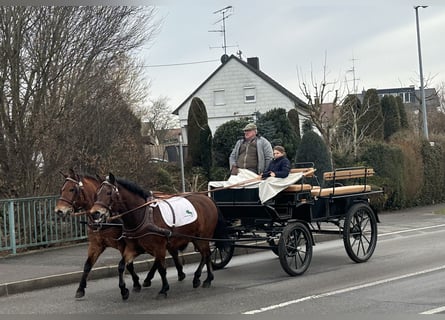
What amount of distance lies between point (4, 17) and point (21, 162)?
9.93 feet

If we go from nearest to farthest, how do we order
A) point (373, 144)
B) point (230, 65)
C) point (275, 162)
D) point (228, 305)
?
1. point (228, 305)
2. point (275, 162)
3. point (373, 144)
4. point (230, 65)

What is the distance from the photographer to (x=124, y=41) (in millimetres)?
14906

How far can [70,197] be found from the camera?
8.79m

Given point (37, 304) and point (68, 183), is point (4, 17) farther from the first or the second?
point (37, 304)

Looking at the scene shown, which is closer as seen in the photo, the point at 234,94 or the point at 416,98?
the point at 416,98

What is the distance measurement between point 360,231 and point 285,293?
3302mm

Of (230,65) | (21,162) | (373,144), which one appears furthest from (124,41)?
(230,65)

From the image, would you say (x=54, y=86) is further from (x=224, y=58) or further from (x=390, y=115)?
(x=224, y=58)

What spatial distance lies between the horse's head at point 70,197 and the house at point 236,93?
125 ft

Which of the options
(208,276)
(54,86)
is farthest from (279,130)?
(208,276)

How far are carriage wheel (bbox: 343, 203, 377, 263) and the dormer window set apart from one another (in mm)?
36294

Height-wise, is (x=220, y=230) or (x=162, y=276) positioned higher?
(x=220, y=230)

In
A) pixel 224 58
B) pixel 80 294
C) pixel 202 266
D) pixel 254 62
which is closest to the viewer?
pixel 80 294

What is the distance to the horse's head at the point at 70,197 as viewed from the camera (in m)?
8.72
